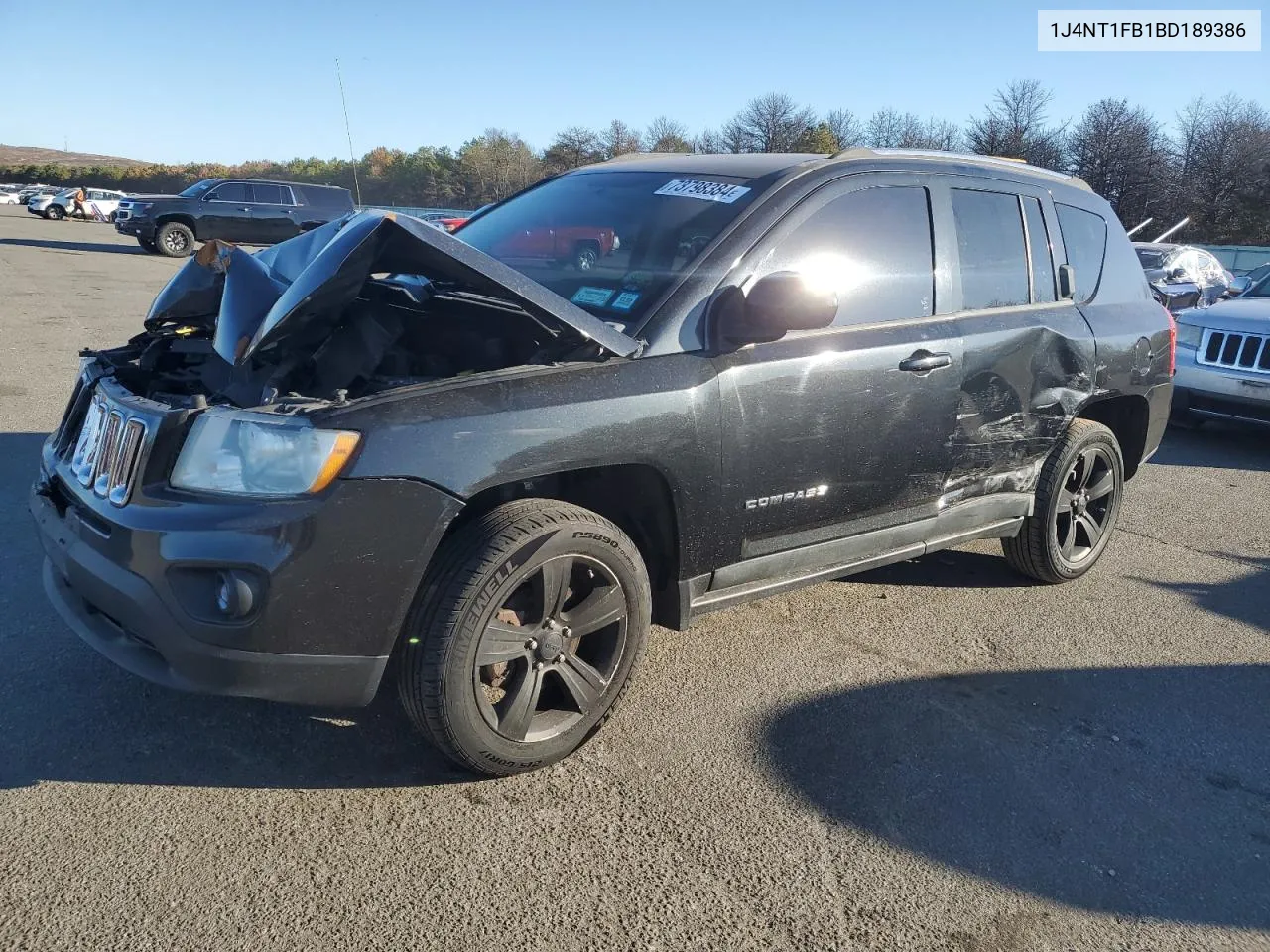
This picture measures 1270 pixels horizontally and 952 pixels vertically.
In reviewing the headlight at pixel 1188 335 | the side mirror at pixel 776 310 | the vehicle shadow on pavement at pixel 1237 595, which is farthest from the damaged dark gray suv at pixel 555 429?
the headlight at pixel 1188 335

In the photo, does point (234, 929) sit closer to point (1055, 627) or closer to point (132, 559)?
point (132, 559)

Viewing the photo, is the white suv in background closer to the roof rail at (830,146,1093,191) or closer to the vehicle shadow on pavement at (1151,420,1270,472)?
the vehicle shadow on pavement at (1151,420,1270,472)

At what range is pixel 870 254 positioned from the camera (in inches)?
142

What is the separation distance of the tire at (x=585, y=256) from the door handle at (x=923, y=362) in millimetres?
1168

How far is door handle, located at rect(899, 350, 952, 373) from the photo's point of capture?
3559mm

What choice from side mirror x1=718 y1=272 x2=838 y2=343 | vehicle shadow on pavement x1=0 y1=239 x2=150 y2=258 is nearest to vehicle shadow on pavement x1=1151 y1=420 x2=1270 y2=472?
side mirror x1=718 y1=272 x2=838 y2=343

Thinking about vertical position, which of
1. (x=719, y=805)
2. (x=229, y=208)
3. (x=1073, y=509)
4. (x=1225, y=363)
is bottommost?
(x=719, y=805)

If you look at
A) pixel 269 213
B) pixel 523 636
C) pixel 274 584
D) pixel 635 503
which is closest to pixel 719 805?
pixel 523 636

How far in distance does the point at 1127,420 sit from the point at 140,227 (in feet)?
73.9

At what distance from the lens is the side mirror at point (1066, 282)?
441cm

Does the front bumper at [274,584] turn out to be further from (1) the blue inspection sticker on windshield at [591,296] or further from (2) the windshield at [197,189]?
(2) the windshield at [197,189]

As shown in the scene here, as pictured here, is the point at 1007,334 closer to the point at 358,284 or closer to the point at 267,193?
the point at 358,284

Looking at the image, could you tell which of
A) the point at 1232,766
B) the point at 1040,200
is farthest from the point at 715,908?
the point at 1040,200

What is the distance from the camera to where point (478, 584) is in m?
2.62
